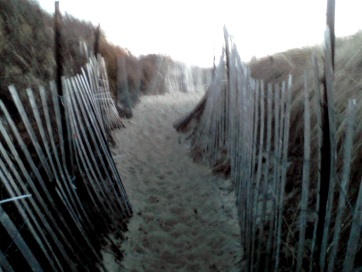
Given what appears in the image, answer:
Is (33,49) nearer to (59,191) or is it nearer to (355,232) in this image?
(59,191)

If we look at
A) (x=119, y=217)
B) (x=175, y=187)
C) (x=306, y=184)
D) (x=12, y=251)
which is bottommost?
(x=175, y=187)

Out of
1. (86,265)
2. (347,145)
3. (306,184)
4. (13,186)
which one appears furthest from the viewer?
(86,265)

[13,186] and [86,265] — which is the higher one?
[13,186]

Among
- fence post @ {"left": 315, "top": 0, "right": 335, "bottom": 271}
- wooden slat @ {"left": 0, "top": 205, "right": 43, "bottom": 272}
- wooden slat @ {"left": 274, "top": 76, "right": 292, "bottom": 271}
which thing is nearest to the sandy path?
wooden slat @ {"left": 274, "top": 76, "right": 292, "bottom": 271}

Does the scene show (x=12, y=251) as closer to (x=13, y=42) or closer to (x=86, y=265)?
(x=86, y=265)

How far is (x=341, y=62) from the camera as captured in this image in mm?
4191

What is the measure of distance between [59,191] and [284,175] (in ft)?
5.11

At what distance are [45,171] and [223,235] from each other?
5.65 ft

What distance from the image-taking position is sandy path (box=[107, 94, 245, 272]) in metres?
3.54

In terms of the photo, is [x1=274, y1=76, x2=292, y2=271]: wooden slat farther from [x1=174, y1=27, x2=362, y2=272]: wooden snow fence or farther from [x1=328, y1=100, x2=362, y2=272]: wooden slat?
[x1=328, y1=100, x2=362, y2=272]: wooden slat

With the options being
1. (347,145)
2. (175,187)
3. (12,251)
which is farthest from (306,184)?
(175,187)

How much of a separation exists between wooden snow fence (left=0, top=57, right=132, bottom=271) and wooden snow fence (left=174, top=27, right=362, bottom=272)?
1.21 m

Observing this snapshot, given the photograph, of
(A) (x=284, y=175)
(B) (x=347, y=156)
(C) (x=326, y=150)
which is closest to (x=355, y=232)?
(B) (x=347, y=156)

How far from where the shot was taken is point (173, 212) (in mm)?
4461
